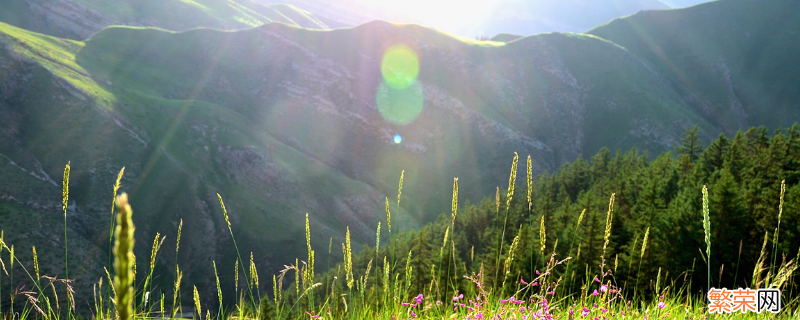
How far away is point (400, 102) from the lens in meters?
125

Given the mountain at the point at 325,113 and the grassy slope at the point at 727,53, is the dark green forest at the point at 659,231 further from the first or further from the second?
the grassy slope at the point at 727,53

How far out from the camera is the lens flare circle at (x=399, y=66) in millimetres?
128625

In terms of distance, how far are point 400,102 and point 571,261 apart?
12009 centimetres

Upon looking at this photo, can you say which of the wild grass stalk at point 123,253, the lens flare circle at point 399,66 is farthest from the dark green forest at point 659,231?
the lens flare circle at point 399,66

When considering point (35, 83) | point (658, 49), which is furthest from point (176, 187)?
point (658, 49)

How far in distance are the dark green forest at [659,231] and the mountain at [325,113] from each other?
140 ft

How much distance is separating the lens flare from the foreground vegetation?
185ft

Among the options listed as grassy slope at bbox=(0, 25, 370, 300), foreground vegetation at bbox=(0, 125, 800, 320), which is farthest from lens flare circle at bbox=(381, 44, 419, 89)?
foreground vegetation at bbox=(0, 125, 800, 320)

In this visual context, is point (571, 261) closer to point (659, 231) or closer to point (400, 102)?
point (659, 231)

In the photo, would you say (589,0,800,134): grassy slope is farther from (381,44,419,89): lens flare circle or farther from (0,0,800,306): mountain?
(381,44,419,89): lens flare circle

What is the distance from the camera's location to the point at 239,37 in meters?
140

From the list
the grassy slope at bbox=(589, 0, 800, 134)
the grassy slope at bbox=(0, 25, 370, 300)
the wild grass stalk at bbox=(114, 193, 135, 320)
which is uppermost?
the grassy slope at bbox=(589, 0, 800, 134)

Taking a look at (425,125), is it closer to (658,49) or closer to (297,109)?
(297,109)

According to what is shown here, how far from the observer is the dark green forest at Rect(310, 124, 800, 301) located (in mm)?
9328
